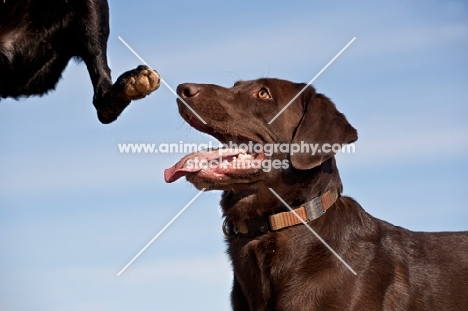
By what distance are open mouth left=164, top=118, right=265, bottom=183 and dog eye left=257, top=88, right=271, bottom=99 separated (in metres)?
0.35

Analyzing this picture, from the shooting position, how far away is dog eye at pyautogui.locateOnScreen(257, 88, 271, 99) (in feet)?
19.6

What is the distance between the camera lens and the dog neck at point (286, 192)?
5.76 metres

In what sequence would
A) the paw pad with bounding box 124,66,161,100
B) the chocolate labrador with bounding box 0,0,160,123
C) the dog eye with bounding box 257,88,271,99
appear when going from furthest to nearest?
the dog eye with bounding box 257,88,271,99 → the chocolate labrador with bounding box 0,0,160,123 → the paw pad with bounding box 124,66,161,100

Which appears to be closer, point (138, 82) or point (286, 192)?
point (138, 82)

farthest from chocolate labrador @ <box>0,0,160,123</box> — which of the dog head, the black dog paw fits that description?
the dog head

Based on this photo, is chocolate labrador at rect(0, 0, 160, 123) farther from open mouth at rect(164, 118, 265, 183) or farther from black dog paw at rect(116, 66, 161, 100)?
open mouth at rect(164, 118, 265, 183)

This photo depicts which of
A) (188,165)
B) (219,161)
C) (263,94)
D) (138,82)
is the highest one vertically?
(263,94)

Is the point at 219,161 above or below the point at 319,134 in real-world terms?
below

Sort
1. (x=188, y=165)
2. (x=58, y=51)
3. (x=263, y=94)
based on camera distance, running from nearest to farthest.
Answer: (x=58, y=51)
(x=188, y=165)
(x=263, y=94)

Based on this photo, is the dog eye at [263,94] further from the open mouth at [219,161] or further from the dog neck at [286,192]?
the dog neck at [286,192]

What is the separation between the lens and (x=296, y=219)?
18.6 ft

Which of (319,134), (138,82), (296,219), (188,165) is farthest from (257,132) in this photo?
(138,82)

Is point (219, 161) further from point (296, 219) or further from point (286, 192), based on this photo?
point (296, 219)

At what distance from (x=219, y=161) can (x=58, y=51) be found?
4.35 feet
